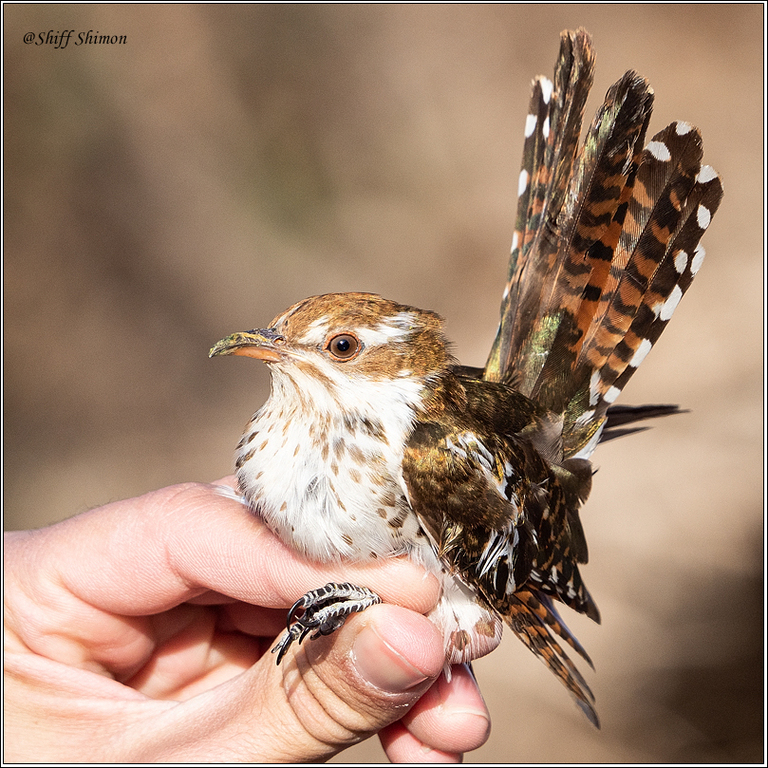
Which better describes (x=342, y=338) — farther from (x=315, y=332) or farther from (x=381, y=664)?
(x=381, y=664)

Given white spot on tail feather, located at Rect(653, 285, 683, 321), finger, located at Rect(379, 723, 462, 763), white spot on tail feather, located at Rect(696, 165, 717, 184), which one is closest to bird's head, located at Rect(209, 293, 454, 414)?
white spot on tail feather, located at Rect(653, 285, 683, 321)

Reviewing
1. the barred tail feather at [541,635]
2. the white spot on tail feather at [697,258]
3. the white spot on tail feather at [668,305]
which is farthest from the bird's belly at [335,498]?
the white spot on tail feather at [697,258]

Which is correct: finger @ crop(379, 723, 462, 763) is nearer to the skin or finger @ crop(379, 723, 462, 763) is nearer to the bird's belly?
the skin

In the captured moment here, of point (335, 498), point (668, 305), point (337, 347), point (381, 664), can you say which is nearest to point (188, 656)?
point (381, 664)

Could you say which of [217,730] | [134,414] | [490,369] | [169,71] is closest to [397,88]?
[169,71]

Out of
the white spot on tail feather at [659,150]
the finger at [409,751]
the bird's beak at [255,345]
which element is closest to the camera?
the bird's beak at [255,345]

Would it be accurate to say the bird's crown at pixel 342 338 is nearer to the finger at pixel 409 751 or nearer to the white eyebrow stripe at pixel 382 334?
the white eyebrow stripe at pixel 382 334

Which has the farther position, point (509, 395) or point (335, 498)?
point (509, 395)
